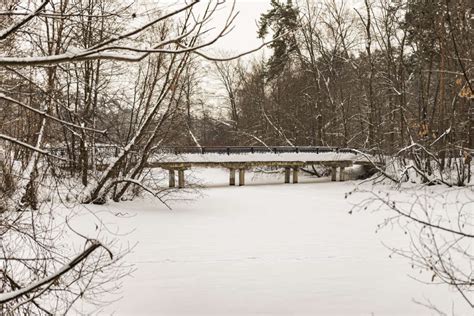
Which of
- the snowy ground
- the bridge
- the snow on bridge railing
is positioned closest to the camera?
the snowy ground

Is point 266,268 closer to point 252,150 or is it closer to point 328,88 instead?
point 252,150

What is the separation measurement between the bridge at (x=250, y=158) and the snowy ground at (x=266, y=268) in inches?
346

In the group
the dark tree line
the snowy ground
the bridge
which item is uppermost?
the dark tree line

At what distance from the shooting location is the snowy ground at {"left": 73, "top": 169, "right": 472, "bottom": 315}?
21.6 feet

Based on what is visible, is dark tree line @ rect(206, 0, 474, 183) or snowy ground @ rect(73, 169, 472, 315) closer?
snowy ground @ rect(73, 169, 472, 315)

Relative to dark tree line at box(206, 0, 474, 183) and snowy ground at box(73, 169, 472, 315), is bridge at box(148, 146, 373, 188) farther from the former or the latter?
snowy ground at box(73, 169, 472, 315)

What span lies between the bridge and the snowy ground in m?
8.80

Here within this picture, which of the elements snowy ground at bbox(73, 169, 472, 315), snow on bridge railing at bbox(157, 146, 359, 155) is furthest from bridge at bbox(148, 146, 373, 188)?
snowy ground at bbox(73, 169, 472, 315)

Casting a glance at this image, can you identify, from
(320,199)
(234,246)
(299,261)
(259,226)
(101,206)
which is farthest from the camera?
(320,199)

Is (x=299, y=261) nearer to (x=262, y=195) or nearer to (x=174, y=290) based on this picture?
(x=174, y=290)

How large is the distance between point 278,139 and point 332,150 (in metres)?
7.27

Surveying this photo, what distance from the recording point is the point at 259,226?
13.1 metres

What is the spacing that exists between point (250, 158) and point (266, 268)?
18.3m

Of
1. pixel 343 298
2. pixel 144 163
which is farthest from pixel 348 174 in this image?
pixel 343 298
